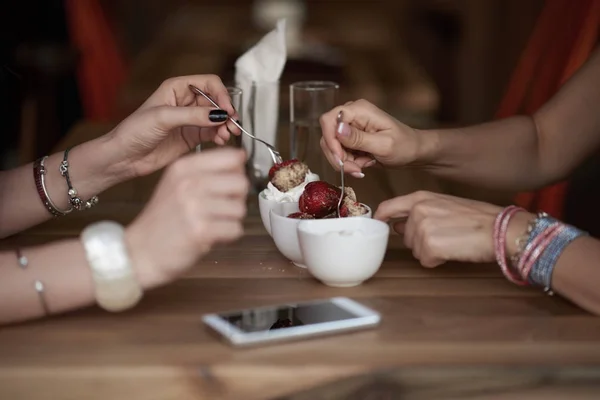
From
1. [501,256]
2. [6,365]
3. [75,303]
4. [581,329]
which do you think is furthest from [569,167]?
[6,365]

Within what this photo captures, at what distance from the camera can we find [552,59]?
223cm

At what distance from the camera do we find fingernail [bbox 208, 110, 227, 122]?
1215 millimetres

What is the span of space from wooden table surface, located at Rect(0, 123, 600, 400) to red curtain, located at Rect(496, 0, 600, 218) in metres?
0.98

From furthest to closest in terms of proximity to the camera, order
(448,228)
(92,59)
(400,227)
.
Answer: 1. (92,59)
2. (400,227)
3. (448,228)

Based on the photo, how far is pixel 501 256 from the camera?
1.08m

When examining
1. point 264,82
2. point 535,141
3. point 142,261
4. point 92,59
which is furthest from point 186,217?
point 92,59

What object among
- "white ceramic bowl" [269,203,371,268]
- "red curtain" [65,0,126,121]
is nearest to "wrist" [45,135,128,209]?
"white ceramic bowl" [269,203,371,268]

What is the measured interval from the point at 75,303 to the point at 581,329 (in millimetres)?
587

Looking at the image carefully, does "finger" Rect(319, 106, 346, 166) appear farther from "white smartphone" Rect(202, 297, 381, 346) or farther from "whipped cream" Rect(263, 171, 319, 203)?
"white smartphone" Rect(202, 297, 381, 346)

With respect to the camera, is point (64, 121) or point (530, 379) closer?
point (530, 379)

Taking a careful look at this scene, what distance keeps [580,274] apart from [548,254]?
0.17ft

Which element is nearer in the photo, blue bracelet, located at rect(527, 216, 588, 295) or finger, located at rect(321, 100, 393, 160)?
blue bracelet, located at rect(527, 216, 588, 295)

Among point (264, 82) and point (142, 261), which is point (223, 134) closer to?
point (264, 82)

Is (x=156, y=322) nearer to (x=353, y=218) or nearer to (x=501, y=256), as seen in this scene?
(x=353, y=218)
